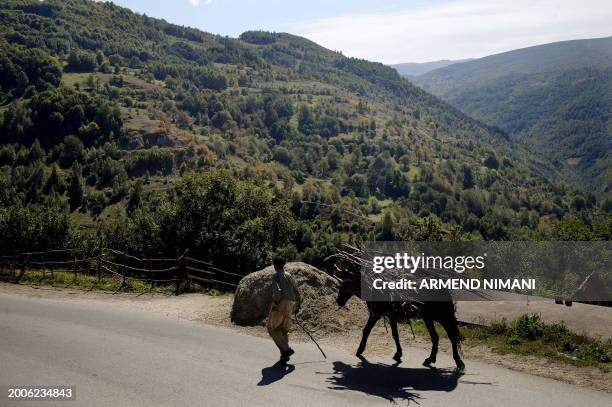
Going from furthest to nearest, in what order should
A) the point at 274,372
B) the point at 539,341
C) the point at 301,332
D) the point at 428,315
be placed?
the point at 301,332 < the point at 539,341 < the point at 428,315 < the point at 274,372

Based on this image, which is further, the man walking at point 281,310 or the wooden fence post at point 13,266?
the wooden fence post at point 13,266

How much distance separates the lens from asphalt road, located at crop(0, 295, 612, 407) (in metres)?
8.68

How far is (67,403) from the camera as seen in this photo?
8492 millimetres

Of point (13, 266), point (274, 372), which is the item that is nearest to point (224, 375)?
point (274, 372)

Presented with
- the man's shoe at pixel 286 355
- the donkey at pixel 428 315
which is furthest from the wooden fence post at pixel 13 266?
the donkey at pixel 428 315

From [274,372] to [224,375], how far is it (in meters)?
0.93

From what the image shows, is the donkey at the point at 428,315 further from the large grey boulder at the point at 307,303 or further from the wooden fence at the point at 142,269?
the wooden fence at the point at 142,269

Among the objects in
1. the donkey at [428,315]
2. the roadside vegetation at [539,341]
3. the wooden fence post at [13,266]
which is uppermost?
the donkey at [428,315]

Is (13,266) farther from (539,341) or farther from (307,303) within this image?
(539,341)

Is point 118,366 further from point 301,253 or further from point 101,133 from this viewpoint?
point 101,133

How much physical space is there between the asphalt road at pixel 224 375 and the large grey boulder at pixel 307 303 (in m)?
0.89

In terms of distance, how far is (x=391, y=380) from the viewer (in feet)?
31.6

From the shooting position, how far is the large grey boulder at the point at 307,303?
1316 centimetres

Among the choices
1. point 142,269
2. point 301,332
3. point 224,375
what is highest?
point 224,375
